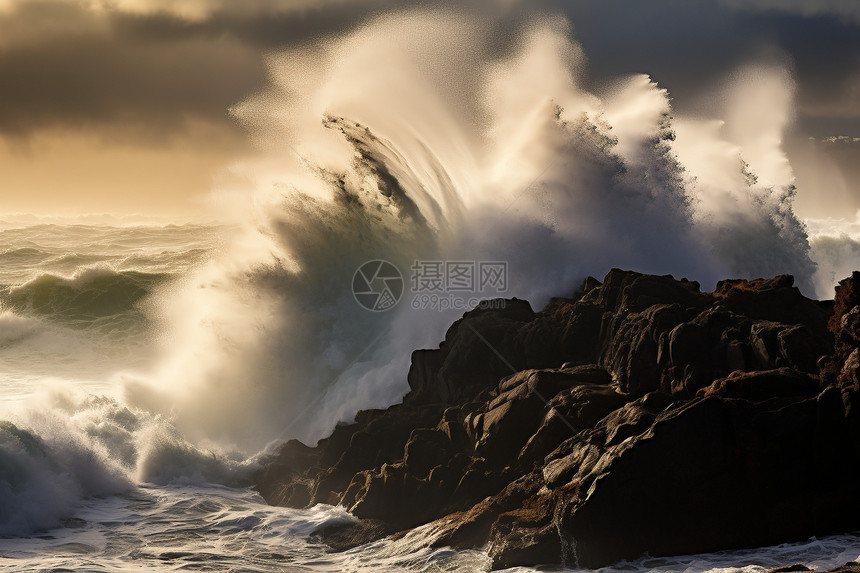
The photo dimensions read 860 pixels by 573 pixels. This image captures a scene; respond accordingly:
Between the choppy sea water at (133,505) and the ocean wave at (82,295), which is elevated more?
the ocean wave at (82,295)

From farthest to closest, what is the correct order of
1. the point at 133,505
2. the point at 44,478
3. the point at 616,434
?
1. the point at 133,505
2. the point at 44,478
3. the point at 616,434

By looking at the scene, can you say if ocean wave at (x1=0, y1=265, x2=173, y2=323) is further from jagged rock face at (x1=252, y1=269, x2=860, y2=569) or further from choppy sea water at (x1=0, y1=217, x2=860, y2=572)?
jagged rock face at (x1=252, y1=269, x2=860, y2=569)

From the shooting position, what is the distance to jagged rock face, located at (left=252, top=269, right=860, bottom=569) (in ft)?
37.5

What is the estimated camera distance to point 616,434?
12.4 m

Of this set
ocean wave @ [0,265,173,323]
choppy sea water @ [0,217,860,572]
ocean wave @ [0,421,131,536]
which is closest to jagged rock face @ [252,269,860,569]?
choppy sea water @ [0,217,860,572]

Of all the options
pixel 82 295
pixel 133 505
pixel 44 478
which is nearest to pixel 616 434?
pixel 133 505

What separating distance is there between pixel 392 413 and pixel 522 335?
366 cm

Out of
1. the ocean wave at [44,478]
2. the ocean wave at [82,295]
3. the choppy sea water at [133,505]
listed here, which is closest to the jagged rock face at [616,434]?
the choppy sea water at [133,505]

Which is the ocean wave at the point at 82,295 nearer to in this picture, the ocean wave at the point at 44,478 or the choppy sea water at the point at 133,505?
the choppy sea water at the point at 133,505

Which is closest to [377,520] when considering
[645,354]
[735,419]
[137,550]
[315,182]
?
[137,550]

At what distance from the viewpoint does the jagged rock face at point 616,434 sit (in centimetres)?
1144

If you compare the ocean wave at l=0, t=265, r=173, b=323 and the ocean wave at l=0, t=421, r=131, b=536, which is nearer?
the ocean wave at l=0, t=421, r=131, b=536

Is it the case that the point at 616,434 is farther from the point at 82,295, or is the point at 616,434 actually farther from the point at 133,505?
the point at 82,295

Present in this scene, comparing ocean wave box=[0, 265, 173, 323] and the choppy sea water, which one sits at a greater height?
ocean wave box=[0, 265, 173, 323]
